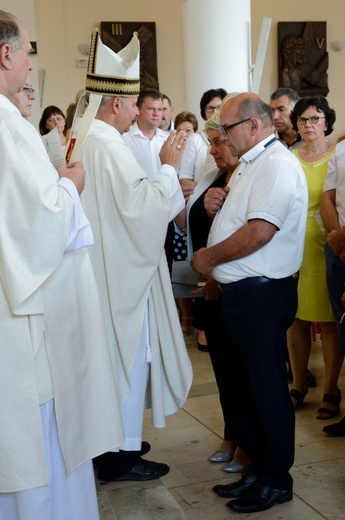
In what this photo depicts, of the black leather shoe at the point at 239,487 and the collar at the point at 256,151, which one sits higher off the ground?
the collar at the point at 256,151

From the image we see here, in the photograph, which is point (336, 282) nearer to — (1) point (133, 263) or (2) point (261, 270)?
(2) point (261, 270)

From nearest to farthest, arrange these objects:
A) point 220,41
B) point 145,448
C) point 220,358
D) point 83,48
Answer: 1. point 220,358
2. point 145,448
3. point 220,41
4. point 83,48

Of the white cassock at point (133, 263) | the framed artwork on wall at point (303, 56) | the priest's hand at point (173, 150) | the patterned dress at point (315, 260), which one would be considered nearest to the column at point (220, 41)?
the patterned dress at point (315, 260)

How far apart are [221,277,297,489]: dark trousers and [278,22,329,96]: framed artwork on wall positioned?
8.48 metres

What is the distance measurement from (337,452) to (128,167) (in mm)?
1756

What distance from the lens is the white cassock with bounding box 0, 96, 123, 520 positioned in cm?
216

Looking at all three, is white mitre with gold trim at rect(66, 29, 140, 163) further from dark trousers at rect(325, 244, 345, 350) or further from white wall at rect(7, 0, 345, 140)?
white wall at rect(7, 0, 345, 140)

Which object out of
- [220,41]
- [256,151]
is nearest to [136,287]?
[256,151]

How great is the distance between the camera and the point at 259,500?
10.0 feet

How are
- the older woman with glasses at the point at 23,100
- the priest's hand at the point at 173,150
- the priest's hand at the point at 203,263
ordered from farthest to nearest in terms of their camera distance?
the priest's hand at the point at 173,150
the priest's hand at the point at 203,263
the older woman with glasses at the point at 23,100

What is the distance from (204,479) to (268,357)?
2.51ft

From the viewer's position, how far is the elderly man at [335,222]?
3850mm

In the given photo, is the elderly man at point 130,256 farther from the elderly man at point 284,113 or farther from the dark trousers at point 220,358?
Answer: the elderly man at point 284,113

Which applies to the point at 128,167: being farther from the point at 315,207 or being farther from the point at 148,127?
the point at 148,127
